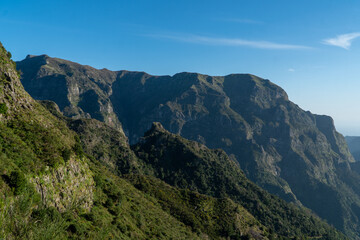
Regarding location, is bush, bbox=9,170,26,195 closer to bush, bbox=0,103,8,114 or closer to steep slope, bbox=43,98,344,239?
bush, bbox=0,103,8,114

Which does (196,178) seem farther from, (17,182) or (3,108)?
(17,182)

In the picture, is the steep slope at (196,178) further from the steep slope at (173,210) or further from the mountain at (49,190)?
the mountain at (49,190)

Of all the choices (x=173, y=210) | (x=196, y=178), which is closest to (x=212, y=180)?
(x=196, y=178)

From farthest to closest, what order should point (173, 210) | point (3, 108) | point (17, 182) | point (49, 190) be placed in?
point (173, 210), point (3, 108), point (49, 190), point (17, 182)

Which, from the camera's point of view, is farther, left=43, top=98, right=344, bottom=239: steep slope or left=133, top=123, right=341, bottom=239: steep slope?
left=133, top=123, right=341, bottom=239: steep slope

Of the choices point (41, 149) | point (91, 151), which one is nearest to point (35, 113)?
point (41, 149)

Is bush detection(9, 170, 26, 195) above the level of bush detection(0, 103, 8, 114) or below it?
below

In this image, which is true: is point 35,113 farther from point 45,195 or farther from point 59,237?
point 59,237

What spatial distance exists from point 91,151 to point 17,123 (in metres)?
110

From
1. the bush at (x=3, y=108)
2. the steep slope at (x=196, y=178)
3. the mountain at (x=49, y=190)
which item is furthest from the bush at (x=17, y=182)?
the steep slope at (x=196, y=178)

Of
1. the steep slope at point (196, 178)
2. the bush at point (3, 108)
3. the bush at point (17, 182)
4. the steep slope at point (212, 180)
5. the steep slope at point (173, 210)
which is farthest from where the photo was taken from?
the steep slope at point (212, 180)

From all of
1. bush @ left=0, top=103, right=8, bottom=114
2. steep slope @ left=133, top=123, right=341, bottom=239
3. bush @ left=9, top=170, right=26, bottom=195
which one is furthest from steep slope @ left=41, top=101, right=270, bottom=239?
steep slope @ left=133, top=123, right=341, bottom=239

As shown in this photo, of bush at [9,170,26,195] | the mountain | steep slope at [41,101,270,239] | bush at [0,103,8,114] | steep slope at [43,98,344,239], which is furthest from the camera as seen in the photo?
steep slope at [43,98,344,239]

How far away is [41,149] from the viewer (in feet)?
125
